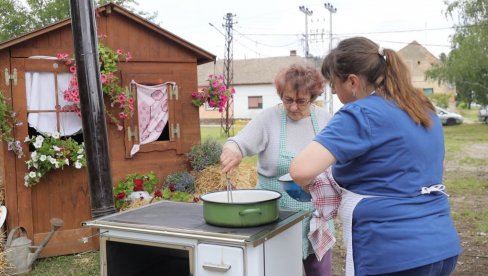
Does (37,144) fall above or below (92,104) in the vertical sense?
below

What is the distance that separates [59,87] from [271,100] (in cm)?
2702

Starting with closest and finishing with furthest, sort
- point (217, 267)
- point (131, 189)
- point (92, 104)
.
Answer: point (217, 267) < point (92, 104) < point (131, 189)

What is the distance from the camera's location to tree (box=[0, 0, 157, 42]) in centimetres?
1714

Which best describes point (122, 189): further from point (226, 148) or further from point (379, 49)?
point (379, 49)

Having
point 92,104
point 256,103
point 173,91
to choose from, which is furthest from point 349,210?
point 256,103

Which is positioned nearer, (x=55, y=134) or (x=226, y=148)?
(x=226, y=148)

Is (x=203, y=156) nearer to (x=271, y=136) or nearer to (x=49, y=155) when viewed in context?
(x=49, y=155)

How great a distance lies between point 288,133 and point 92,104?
127 cm

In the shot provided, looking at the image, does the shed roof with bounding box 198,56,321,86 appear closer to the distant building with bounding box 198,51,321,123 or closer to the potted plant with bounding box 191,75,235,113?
the distant building with bounding box 198,51,321,123

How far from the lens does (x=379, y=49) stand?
4.94ft

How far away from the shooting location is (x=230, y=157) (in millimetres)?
2184

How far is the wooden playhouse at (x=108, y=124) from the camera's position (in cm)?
409

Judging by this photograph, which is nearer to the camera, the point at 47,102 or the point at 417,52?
the point at 47,102

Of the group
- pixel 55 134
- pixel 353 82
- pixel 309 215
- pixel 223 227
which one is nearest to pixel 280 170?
pixel 309 215
